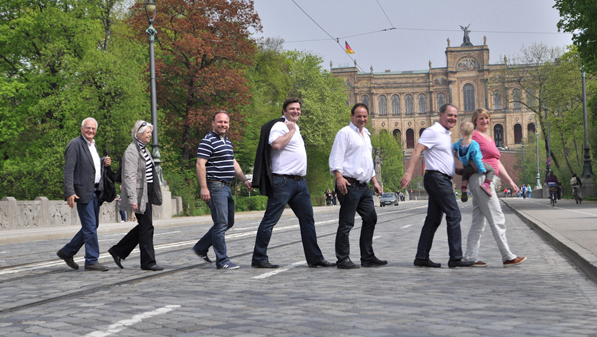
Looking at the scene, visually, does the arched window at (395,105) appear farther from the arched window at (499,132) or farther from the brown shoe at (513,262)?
the brown shoe at (513,262)

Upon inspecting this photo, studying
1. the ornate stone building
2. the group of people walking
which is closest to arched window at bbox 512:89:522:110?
the ornate stone building

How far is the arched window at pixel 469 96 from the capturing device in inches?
5177

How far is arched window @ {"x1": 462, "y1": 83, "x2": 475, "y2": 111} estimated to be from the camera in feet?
431

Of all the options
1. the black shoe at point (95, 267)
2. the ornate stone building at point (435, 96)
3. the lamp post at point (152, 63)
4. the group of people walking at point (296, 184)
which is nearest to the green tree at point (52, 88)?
the lamp post at point (152, 63)

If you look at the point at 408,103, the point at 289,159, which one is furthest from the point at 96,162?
the point at 408,103

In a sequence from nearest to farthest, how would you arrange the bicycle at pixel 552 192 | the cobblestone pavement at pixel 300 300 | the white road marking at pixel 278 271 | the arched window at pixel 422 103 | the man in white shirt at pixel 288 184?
1. the cobblestone pavement at pixel 300 300
2. the white road marking at pixel 278 271
3. the man in white shirt at pixel 288 184
4. the bicycle at pixel 552 192
5. the arched window at pixel 422 103

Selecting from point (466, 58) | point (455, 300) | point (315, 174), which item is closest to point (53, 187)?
point (315, 174)

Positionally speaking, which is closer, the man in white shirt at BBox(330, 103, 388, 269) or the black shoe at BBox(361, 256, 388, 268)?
the man in white shirt at BBox(330, 103, 388, 269)

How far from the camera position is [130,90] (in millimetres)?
35812

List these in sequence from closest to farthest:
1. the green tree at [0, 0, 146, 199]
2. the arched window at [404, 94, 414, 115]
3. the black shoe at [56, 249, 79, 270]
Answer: the black shoe at [56, 249, 79, 270] < the green tree at [0, 0, 146, 199] < the arched window at [404, 94, 414, 115]

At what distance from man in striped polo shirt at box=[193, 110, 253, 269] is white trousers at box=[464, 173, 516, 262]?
2.78 metres

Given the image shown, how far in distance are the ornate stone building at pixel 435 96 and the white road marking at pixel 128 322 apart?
123596mm

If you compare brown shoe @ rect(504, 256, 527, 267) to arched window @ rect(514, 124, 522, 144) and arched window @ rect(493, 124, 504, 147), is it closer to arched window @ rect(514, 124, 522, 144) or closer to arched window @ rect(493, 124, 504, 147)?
arched window @ rect(493, 124, 504, 147)

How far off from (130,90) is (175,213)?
7249 millimetres
